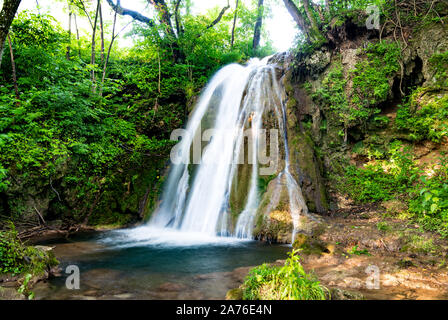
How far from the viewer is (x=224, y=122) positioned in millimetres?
9461

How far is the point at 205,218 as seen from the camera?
7516 mm

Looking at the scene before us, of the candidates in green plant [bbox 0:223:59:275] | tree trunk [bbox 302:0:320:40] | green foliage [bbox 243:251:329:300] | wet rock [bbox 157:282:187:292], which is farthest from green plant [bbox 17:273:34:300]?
tree trunk [bbox 302:0:320:40]

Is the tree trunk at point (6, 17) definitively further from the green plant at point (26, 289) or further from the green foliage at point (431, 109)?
the green foliage at point (431, 109)

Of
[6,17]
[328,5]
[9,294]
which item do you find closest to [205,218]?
[9,294]

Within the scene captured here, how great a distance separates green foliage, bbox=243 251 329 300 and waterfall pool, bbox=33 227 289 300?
71cm

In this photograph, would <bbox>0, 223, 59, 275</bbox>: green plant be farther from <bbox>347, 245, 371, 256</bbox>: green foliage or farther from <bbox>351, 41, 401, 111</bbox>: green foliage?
<bbox>351, 41, 401, 111</bbox>: green foliage

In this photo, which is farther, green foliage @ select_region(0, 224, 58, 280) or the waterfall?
the waterfall

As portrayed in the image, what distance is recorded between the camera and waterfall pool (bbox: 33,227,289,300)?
3500 millimetres

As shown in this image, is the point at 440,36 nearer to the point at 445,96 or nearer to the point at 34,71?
the point at 445,96

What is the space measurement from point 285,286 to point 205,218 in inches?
197
